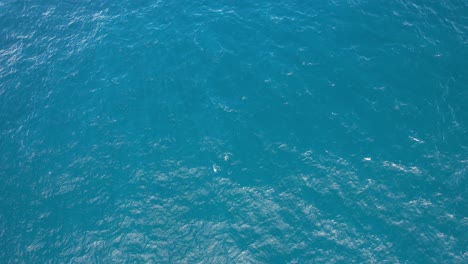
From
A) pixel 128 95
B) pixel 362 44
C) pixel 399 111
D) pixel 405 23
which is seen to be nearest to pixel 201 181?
pixel 128 95

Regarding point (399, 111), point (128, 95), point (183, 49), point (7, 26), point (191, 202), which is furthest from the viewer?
point (7, 26)

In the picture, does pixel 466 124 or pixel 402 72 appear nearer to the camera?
pixel 466 124

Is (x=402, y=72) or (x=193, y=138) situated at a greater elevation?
(x=402, y=72)

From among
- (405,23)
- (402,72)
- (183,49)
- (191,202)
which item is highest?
(405,23)

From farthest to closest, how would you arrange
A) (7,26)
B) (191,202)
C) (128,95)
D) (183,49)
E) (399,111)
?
(7,26)
(183,49)
(128,95)
(399,111)
(191,202)

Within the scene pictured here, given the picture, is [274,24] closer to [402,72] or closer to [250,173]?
[402,72]

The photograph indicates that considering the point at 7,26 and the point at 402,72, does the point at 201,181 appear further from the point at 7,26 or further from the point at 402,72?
the point at 7,26
